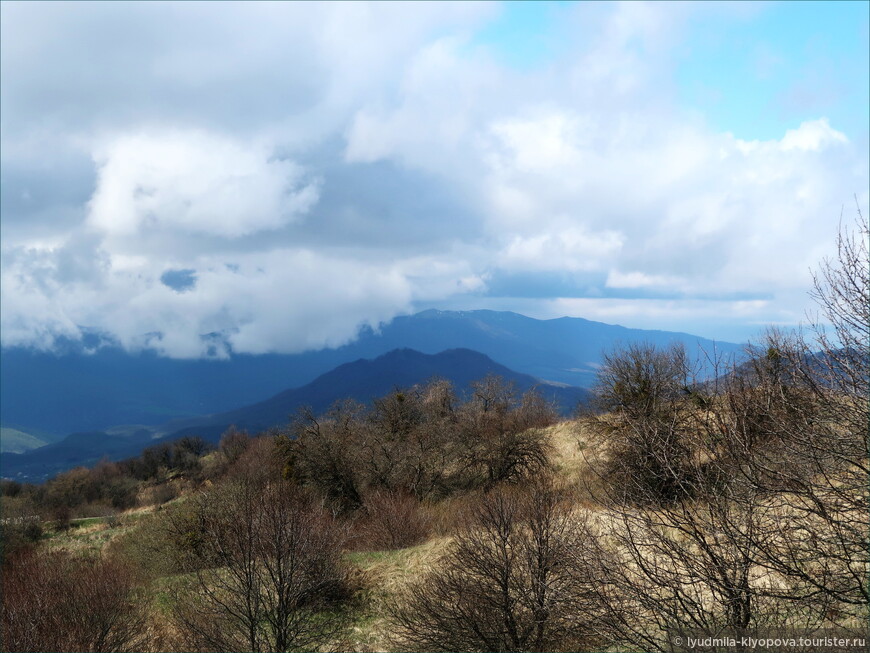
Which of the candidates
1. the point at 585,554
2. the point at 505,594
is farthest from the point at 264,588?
the point at 585,554

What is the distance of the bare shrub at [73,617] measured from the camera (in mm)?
14945

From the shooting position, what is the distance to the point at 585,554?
12.3 m

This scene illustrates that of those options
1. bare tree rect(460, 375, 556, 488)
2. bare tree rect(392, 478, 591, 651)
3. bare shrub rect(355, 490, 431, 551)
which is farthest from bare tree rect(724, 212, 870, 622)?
bare tree rect(460, 375, 556, 488)

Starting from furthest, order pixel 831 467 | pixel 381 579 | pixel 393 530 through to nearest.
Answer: pixel 393 530 → pixel 381 579 → pixel 831 467

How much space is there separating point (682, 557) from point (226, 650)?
12126 millimetres

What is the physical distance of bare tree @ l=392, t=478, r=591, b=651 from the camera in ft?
42.3

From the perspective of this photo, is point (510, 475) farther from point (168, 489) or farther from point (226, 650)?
point (168, 489)

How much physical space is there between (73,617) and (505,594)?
1416 cm

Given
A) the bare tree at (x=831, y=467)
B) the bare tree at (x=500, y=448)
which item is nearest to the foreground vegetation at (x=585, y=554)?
the bare tree at (x=831, y=467)

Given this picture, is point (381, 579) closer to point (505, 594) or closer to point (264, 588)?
point (264, 588)

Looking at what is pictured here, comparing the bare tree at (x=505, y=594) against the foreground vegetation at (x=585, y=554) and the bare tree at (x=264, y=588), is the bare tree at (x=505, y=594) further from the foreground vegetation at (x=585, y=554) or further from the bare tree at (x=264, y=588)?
Result: the bare tree at (x=264, y=588)

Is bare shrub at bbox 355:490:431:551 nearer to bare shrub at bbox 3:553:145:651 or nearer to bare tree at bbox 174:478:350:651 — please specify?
bare tree at bbox 174:478:350:651

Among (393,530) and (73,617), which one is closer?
(73,617)

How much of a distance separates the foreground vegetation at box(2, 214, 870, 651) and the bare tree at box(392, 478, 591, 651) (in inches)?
2.7
